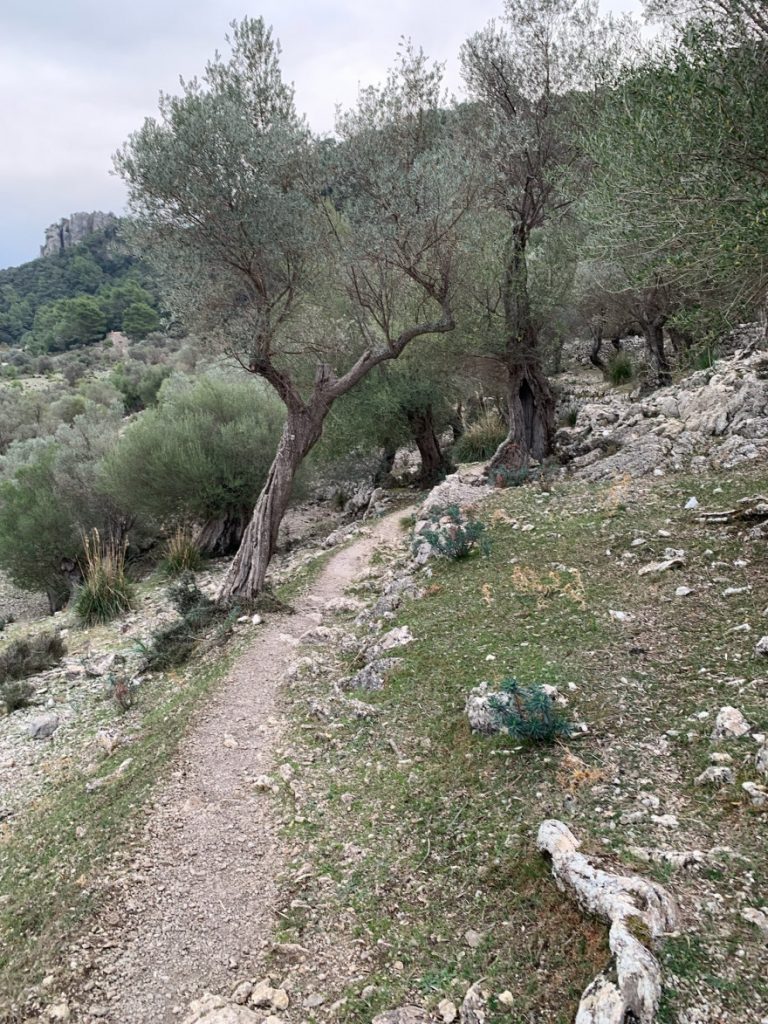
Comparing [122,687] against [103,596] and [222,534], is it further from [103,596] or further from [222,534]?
[222,534]

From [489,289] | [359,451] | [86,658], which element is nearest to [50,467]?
[359,451]

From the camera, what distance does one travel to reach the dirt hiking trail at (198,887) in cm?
326

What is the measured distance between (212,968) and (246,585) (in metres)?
7.34

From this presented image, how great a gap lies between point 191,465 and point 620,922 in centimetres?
1629

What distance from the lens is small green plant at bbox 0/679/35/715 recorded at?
8.68m

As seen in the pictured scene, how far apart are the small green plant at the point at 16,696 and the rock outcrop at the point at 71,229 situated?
110356mm

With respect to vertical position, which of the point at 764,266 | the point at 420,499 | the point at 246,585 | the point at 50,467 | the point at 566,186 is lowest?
the point at 420,499

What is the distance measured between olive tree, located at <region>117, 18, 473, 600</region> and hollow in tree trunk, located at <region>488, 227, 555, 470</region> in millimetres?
1969

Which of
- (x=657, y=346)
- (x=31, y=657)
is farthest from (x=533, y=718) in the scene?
(x=657, y=346)

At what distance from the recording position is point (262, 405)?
19.6 metres

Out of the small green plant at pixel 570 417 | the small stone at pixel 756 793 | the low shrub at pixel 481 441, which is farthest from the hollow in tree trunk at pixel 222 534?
the small stone at pixel 756 793

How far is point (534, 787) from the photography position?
4.02 meters

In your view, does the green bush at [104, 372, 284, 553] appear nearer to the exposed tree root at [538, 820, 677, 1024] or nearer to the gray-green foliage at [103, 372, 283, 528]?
the gray-green foliage at [103, 372, 283, 528]

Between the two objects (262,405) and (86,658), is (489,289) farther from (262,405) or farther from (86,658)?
(86,658)
